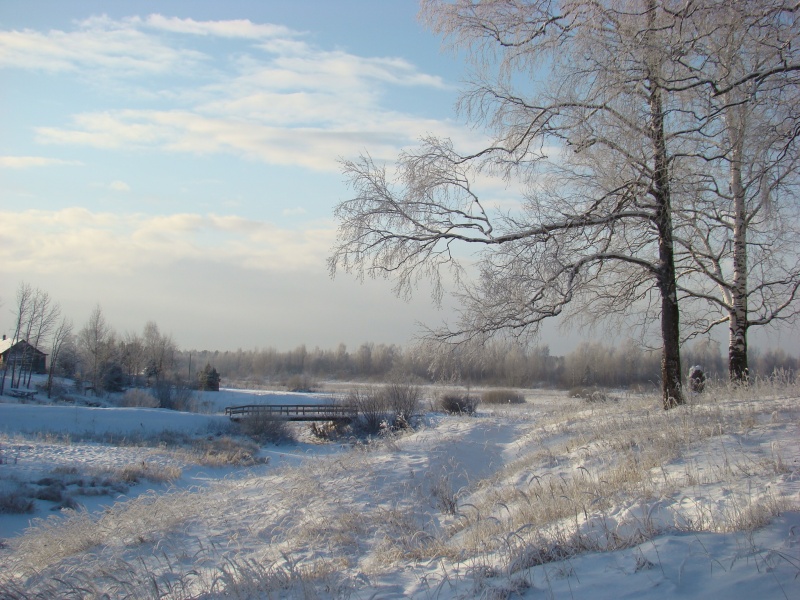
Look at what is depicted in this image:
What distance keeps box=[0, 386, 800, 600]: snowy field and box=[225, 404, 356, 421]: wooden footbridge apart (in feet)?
62.0

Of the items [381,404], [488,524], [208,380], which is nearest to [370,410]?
[381,404]

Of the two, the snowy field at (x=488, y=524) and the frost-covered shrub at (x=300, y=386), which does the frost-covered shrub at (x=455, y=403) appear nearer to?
the snowy field at (x=488, y=524)

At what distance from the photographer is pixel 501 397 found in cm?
4312

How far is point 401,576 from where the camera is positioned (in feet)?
15.9

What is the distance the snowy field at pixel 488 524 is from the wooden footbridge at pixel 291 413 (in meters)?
18.9

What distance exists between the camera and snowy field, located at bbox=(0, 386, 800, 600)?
3.88 m

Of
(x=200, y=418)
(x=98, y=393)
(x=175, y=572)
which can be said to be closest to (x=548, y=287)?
(x=175, y=572)

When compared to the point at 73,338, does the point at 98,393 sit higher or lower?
lower

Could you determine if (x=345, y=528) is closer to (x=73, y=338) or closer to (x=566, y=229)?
(x=566, y=229)

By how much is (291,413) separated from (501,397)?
15555 mm

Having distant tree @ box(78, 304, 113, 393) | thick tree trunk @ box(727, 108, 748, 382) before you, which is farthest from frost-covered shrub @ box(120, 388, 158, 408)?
thick tree trunk @ box(727, 108, 748, 382)

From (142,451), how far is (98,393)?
3795cm

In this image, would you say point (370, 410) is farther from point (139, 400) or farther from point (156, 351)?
point (156, 351)

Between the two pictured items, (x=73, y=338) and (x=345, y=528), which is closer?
(x=345, y=528)
